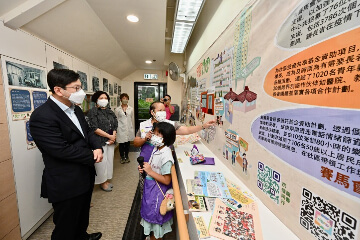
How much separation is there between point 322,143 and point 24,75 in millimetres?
2492

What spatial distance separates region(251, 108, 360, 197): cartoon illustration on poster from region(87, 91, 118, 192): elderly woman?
7.96ft

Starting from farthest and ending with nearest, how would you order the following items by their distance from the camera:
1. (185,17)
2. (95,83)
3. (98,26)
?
(95,83) → (98,26) → (185,17)

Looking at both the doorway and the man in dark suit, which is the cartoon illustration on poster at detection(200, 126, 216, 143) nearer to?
the man in dark suit

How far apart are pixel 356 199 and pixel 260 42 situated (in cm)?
90

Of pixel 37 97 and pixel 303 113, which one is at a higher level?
pixel 37 97

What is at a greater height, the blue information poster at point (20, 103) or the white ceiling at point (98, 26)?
the white ceiling at point (98, 26)

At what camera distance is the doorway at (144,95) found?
6109mm

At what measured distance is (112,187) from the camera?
281 cm

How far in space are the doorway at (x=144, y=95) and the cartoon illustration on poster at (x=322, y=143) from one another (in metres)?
5.56

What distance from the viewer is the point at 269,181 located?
0.94 m

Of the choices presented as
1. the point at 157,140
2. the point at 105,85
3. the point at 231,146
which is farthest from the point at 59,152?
the point at 105,85

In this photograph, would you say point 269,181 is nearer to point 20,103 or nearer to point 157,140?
point 157,140

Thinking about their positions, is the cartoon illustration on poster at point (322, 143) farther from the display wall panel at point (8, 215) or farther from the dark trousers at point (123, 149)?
the dark trousers at point (123, 149)

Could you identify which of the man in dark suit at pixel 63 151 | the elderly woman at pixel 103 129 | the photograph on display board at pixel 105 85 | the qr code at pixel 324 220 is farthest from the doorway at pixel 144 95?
the qr code at pixel 324 220
